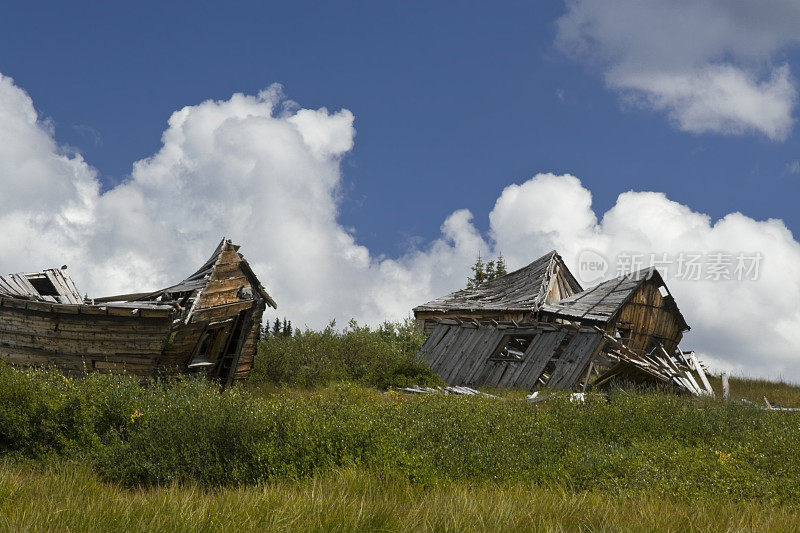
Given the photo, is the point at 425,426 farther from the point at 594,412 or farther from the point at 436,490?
the point at 594,412

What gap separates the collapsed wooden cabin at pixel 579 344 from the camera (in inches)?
849

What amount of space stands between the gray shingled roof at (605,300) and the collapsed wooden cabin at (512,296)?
5.23 ft

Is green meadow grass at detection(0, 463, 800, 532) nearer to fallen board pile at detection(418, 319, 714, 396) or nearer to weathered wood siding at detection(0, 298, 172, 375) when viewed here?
weathered wood siding at detection(0, 298, 172, 375)

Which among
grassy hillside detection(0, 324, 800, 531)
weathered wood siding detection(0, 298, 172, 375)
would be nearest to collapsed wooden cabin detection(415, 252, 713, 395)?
grassy hillside detection(0, 324, 800, 531)

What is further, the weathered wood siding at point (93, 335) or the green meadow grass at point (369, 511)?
the weathered wood siding at point (93, 335)

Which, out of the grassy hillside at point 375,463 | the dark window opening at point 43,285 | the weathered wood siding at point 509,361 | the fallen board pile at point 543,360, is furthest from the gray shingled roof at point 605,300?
the dark window opening at point 43,285

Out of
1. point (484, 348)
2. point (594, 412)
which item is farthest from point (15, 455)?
point (484, 348)

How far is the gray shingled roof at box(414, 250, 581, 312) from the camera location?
30.6 metres

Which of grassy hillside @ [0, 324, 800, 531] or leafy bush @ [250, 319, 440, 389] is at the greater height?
leafy bush @ [250, 319, 440, 389]

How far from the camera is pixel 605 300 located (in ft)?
87.3

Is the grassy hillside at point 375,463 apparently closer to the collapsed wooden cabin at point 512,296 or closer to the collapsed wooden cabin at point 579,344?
the collapsed wooden cabin at point 579,344

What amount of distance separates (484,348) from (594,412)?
42.4ft

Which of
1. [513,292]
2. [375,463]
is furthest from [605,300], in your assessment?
[375,463]

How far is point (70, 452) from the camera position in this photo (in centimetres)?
949
